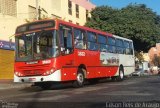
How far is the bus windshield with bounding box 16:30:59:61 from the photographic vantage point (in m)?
20.5

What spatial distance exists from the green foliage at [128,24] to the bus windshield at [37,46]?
32.6m

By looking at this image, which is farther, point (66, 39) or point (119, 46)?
point (119, 46)

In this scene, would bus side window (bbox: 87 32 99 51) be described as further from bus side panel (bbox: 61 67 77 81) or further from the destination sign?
the destination sign

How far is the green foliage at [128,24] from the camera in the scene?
54.6 meters

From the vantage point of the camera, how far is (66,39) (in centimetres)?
2125

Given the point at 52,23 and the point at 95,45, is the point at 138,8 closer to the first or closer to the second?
the point at 95,45

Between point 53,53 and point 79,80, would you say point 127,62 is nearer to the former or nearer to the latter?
point 79,80

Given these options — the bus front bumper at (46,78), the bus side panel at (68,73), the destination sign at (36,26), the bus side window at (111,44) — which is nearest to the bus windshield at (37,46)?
the destination sign at (36,26)

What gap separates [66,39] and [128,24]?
34458mm

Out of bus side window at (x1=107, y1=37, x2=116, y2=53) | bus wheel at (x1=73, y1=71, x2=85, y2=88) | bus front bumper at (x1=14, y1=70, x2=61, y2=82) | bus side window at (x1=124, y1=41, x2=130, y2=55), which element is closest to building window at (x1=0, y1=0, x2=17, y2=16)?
bus side window at (x1=124, y1=41, x2=130, y2=55)

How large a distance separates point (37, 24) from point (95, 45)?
5.05 metres

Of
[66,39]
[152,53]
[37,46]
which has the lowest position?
[37,46]

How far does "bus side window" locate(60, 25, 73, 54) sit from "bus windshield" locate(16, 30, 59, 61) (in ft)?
1.54

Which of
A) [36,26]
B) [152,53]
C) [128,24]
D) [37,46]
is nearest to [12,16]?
[36,26]
